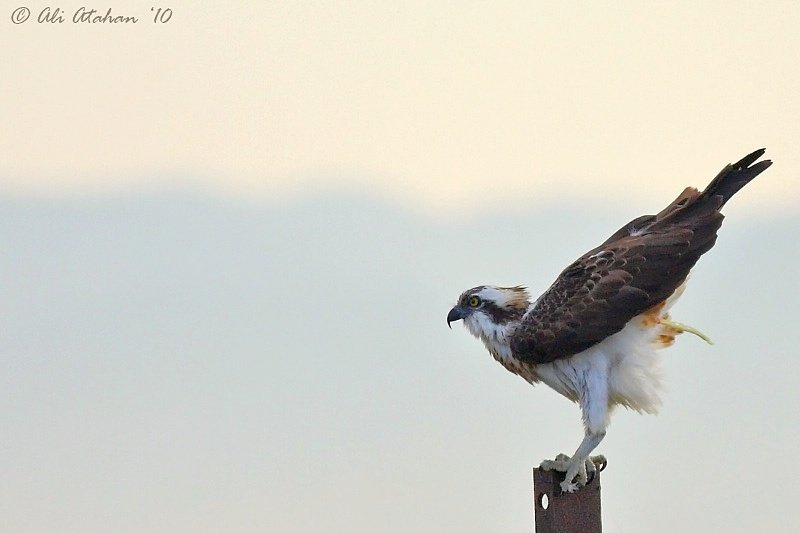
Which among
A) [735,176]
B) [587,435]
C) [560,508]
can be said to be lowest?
[560,508]

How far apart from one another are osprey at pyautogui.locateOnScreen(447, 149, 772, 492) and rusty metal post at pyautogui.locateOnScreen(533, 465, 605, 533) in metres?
0.06

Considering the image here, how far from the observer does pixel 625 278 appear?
648 cm

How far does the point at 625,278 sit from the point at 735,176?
2.96ft

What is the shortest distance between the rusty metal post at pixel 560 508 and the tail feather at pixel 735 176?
1.85 meters

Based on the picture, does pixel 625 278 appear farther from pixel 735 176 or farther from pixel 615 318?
pixel 735 176

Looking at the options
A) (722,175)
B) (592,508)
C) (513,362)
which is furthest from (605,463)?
(722,175)

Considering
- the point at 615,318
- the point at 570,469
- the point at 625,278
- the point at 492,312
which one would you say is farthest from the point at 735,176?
the point at 570,469

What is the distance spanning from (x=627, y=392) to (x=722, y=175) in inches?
54.2

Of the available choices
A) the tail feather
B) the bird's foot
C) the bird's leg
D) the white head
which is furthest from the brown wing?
the bird's foot

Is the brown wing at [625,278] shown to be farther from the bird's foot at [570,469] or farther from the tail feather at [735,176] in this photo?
the bird's foot at [570,469]

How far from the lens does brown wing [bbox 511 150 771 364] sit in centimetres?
644

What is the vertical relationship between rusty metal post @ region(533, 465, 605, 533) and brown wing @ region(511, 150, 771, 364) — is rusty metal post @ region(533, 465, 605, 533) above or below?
below

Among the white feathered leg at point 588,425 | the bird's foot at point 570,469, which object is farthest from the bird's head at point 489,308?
the bird's foot at point 570,469

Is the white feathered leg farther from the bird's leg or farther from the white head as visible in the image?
the white head
